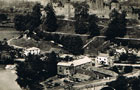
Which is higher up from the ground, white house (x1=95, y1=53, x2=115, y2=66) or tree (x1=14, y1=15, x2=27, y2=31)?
tree (x1=14, y1=15, x2=27, y2=31)

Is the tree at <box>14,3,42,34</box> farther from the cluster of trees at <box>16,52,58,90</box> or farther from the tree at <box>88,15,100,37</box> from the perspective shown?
the cluster of trees at <box>16,52,58,90</box>

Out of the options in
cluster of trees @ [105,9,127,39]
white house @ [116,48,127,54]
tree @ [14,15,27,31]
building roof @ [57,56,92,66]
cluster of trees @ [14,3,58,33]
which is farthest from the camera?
tree @ [14,15,27,31]

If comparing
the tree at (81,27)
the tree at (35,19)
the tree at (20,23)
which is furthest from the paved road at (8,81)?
the tree at (20,23)

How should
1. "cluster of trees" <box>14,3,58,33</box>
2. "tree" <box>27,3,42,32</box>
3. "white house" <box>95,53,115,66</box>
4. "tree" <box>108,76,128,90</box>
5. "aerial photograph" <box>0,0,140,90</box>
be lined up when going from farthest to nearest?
"tree" <box>27,3,42,32</box>
"cluster of trees" <box>14,3,58,33</box>
"white house" <box>95,53,115,66</box>
"aerial photograph" <box>0,0,140,90</box>
"tree" <box>108,76,128,90</box>

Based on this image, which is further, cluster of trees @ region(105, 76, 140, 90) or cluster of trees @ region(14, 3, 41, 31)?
cluster of trees @ region(14, 3, 41, 31)

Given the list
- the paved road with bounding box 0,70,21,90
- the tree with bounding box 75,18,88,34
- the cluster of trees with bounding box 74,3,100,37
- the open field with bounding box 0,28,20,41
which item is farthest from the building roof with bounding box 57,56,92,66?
the open field with bounding box 0,28,20,41

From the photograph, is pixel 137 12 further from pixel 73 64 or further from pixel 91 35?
pixel 73 64

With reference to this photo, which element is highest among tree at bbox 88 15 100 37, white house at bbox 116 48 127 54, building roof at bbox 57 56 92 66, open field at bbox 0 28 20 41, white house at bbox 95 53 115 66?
tree at bbox 88 15 100 37

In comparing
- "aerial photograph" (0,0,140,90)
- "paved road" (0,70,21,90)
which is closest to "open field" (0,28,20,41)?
"aerial photograph" (0,0,140,90)

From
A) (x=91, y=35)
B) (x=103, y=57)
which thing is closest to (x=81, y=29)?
(x=91, y=35)
